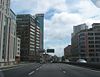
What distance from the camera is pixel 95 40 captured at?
16475 centimetres

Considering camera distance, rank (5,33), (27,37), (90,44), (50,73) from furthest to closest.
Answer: (27,37) < (90,44) < (5,33) < (50,73)

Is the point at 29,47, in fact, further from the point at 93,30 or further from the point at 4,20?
the point at 4,20

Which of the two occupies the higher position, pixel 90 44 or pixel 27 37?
pixel 27 37

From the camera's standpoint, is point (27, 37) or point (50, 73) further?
point (27, 37)

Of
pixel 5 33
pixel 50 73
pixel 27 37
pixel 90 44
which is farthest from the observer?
pixel 27 37

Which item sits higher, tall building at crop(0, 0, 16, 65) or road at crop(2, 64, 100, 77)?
tall building at crop(0, 0, 16, 65)

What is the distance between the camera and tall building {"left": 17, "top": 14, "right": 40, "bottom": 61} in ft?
594

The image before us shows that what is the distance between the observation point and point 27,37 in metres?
183

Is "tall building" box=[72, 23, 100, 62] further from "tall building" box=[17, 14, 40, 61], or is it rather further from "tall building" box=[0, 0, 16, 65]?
"tall building" box=[0, 0, 16, 65]

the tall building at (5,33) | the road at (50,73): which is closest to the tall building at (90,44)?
the tall building at (5,33)

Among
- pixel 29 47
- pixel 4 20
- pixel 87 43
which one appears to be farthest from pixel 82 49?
pixel 4 20

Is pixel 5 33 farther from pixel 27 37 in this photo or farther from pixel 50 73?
pixel 27 37

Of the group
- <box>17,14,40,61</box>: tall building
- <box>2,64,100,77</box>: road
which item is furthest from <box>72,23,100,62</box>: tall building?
<box>2,64,100,77</box>: road

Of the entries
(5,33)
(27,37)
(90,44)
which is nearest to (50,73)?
(5,33)
